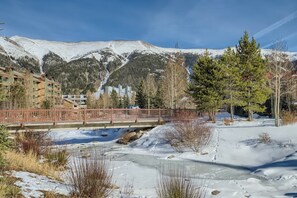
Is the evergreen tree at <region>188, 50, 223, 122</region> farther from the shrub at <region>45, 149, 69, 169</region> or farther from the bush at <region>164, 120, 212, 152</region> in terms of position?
the shrub at <region>45, 149, 69, 169</region>

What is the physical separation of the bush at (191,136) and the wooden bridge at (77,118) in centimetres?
704

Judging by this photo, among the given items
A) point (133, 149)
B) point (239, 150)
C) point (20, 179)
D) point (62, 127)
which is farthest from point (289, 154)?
point (62, 127)

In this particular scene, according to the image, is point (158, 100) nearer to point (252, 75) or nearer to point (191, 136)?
point (252, 75)

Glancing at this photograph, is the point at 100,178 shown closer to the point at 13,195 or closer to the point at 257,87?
the point at 13,195

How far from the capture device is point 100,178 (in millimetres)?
6785

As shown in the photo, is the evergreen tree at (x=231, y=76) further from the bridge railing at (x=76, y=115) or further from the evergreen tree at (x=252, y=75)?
the bridge railing at (x=76, y=115)

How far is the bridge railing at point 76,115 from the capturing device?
24.6 metres

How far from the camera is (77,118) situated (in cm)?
2684

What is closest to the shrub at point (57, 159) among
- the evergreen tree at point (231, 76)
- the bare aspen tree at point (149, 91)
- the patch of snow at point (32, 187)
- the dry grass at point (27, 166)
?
the dry grass at point (27, 166)

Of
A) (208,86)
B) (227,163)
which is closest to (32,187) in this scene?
(227,163)

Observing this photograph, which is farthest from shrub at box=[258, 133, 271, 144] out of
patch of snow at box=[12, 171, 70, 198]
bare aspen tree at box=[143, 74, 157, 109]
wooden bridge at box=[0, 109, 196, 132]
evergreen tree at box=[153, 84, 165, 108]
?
evergreen tree at box=[153, 84, 165, 108]

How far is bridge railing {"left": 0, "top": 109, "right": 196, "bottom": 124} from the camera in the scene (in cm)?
2459

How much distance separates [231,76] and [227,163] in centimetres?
1398

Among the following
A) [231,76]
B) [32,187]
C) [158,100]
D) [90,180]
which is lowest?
[32,187]
